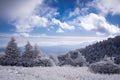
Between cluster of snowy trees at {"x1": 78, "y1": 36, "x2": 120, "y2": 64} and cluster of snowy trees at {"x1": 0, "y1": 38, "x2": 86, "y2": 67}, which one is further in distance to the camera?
cluster of snowy trees at {"x1": 78, "y1": 36, "x2": 120, "y2": 64}

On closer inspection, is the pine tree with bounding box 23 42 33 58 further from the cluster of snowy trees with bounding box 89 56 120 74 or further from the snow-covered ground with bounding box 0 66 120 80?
the cluster of snowy trees with bounding box 89 56 120 74

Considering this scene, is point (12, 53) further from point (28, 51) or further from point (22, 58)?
point (28, 51)

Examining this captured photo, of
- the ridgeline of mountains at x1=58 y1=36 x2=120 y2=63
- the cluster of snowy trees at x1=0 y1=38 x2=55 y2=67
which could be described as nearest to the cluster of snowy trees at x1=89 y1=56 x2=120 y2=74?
the cluster of snowy trees at x1=0 y1=38 x2=55 y2=67

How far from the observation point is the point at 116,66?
18.5 meters

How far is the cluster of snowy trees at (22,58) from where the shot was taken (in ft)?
101

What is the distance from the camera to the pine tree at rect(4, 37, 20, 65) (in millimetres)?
32644

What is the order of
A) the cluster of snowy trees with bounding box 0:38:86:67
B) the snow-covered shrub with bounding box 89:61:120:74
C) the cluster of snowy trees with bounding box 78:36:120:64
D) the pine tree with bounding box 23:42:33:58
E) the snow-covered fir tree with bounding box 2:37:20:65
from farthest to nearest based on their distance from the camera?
1. the cluster of snowy trees with bounding box 78:36:120:64
2. the pine tree with bounding box 23:42:33:58
3. the snow-covered fir tree with bounding box 2:37:20:65
4. the cluster of snowy trees with bounding box 0:38:86:67
5. the snow-covered shrub with bounding box 89:61:120:74

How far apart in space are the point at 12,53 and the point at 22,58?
12.5ft

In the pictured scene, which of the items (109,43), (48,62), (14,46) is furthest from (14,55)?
(109,43)

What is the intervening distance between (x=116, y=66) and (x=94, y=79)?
6.26 metres

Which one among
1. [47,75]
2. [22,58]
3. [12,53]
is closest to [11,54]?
[12,53]

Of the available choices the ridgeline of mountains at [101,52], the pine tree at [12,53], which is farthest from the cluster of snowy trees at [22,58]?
the ridgeline of mountains at [101,52]

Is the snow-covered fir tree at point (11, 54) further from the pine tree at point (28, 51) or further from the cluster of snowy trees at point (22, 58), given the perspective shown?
A: the pine tree at point (28, 51)

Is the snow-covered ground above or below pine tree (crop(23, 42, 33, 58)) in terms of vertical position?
below
